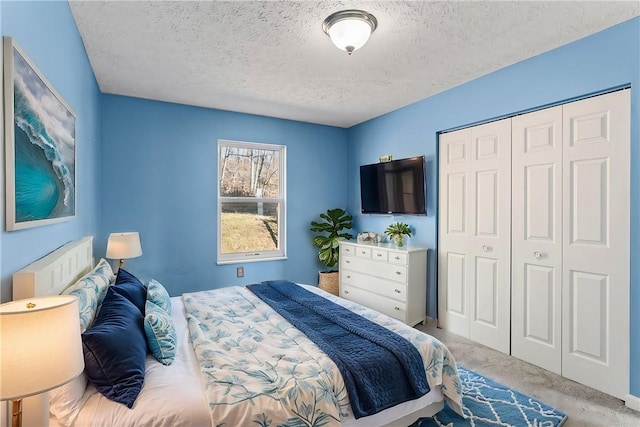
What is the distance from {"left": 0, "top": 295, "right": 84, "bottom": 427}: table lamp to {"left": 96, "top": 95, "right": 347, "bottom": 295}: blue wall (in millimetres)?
2933

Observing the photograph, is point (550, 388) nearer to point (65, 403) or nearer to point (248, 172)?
point (65, 403)

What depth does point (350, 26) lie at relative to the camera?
205 cm

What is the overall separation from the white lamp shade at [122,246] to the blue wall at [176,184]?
43 centimetres

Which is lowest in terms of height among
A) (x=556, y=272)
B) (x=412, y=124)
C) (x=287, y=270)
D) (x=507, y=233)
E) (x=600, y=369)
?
(x=600, y=369)

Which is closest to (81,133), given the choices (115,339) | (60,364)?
(115,339)

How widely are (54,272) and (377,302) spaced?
305 centimetres

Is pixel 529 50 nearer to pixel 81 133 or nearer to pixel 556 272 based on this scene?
pixel 556 272

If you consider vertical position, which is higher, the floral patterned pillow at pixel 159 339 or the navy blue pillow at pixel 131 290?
the navy blue pillow at pixel 131 290

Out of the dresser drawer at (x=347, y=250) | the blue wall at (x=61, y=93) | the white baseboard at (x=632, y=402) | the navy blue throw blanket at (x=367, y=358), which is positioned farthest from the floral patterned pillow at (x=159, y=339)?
the white baseboard at (x=632, y=402)

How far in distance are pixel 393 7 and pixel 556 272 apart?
2.25 m

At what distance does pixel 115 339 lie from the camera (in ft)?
4.61

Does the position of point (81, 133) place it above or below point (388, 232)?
above

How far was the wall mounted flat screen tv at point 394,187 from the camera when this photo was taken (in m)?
3.67

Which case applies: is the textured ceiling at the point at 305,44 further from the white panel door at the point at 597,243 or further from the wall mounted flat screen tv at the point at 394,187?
the wall mounted flat screen tv at the point at 394,187
